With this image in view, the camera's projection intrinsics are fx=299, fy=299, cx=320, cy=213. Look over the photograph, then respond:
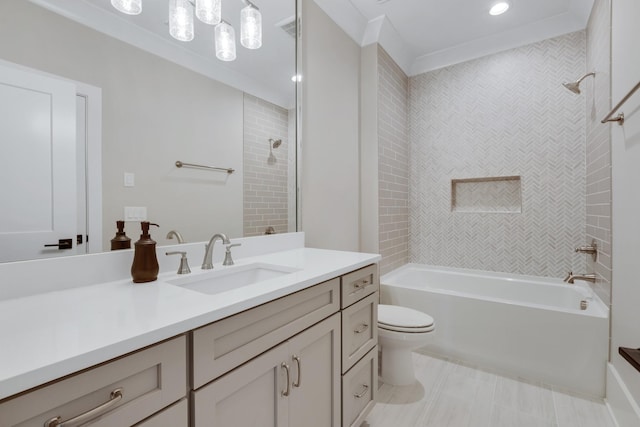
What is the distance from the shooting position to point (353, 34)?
Result: 2.40 m

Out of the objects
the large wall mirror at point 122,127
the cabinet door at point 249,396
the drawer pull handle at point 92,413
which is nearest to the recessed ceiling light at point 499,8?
the large wall mirror at point 122,127

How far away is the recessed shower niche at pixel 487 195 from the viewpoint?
2697mm

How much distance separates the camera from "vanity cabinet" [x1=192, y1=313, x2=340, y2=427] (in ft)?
2.53

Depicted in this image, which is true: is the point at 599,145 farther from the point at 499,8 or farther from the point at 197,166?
the point at 197,166

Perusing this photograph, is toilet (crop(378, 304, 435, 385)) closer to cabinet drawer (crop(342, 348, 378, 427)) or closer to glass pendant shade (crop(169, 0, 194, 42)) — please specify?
cabinet drawer (crop(342, 348, 378, 427))

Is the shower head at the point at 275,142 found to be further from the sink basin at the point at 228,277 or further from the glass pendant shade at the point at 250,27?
the sink basin at the point at 228,277

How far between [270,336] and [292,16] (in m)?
1.83

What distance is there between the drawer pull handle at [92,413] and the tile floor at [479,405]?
56.0 inches

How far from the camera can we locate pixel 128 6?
3.64ft

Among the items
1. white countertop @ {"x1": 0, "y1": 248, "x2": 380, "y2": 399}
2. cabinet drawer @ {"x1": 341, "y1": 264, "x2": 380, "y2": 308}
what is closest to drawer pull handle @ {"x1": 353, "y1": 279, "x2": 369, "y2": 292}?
cabinet drawer @ {"x1": 341, "y1": 264, "x2": 380, "y2": 308}

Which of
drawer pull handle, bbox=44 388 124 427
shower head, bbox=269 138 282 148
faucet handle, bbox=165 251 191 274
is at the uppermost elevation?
shower head, bbox=269 138 282 148

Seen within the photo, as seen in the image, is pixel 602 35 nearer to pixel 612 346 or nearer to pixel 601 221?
pixel 601 221

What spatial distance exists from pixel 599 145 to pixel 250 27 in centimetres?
228

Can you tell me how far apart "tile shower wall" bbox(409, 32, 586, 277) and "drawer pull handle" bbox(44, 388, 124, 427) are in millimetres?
2906
